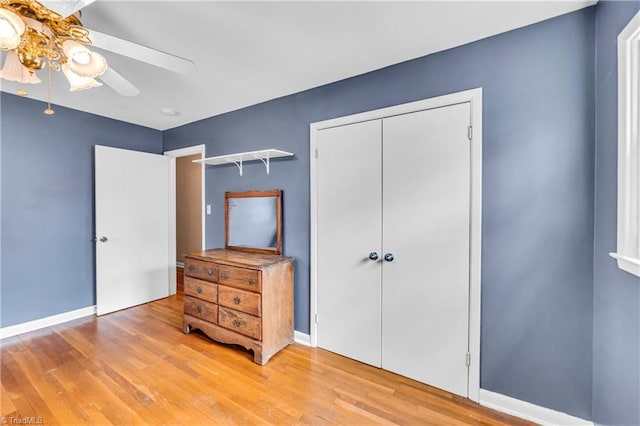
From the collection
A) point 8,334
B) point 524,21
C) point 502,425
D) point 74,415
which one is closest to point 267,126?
point 524,21

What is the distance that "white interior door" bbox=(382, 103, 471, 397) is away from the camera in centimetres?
183

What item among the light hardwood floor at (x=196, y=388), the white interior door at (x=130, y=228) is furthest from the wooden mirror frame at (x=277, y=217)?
the white interior door at (x=130, y=228)

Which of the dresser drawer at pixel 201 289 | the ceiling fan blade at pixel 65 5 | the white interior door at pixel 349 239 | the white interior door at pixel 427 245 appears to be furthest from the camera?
the dresser drawer at pixel 201 289

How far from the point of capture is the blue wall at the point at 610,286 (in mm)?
1199

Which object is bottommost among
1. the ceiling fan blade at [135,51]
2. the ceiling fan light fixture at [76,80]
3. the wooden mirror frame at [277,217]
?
the wooden mirror frame at [277,217]

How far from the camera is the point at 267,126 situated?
2.82 meters

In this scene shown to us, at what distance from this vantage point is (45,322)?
A: 2877 mm

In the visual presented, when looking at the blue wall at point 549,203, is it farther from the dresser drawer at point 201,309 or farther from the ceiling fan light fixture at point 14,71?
the dresser drawer at point 201,309

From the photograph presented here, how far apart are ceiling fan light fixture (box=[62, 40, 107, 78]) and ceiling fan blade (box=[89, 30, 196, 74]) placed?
0.06 m

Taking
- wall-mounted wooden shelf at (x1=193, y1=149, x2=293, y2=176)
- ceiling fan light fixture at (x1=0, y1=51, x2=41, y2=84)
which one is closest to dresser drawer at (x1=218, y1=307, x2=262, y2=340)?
wall-mounted wooden shelf at (x1=193, y1=149, x2=293, y2=176)

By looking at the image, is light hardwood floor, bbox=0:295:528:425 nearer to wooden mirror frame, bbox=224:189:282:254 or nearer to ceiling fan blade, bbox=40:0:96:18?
wooden mirror frame, bbox=224:189:282:254

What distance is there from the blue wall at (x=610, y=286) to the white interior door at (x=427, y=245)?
0.62m

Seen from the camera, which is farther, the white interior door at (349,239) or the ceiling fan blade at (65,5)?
the white interior door at (349,239)

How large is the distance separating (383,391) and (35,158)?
13.0 ft
